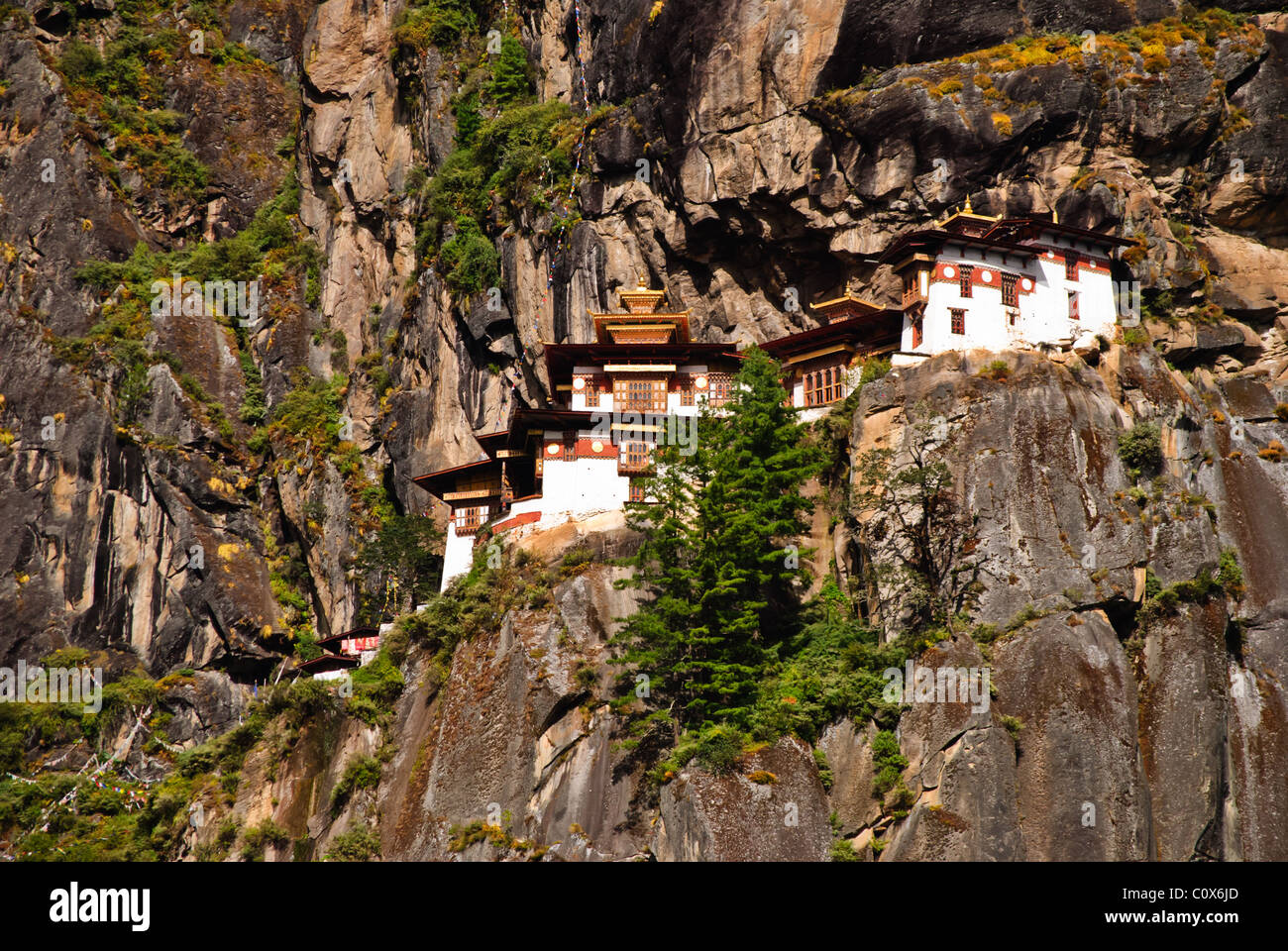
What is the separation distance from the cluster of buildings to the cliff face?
3.03 metres

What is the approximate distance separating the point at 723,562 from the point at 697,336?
791 inches

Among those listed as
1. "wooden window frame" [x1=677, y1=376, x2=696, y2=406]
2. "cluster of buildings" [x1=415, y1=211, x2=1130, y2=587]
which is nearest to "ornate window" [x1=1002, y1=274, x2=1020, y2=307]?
"cluster of buildings" [x1=415, y1=211, x2=1130, y2=587]

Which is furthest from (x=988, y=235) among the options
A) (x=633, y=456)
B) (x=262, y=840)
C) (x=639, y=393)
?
(x=262, y=840)

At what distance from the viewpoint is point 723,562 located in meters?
41.7

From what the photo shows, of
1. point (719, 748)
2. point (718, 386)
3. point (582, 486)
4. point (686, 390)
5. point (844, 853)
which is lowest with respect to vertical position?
point (844, 853)

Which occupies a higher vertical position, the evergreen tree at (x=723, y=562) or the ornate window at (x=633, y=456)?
the ornate window at (x=633, y=456)

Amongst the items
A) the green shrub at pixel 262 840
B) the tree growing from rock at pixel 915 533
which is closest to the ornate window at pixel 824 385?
the tree growing from rock at pixel 915 533

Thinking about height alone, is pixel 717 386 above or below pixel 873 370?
above

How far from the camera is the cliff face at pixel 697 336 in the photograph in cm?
3897

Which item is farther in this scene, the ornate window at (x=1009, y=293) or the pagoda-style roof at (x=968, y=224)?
the pagoda-style roof at (x=968, y=224)

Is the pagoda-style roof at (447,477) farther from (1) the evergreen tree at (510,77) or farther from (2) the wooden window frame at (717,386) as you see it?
(1) the evergreen tree at (510,77)

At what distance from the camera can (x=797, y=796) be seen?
124 feet

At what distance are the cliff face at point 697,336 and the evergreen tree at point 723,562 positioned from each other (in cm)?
261

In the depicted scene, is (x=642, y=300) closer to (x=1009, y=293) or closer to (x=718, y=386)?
(x=718, y=386)
